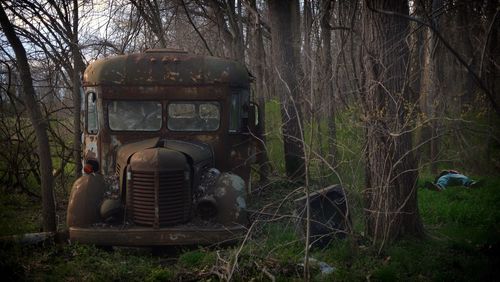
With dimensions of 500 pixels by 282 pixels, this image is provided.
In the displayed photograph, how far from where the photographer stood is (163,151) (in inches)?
254

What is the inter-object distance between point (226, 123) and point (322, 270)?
9.61 feet

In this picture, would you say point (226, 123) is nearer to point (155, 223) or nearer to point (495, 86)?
point (155, 223)

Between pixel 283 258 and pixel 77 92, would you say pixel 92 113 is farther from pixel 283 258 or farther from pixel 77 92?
pixel 283 258

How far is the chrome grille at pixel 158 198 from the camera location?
6.27 metres

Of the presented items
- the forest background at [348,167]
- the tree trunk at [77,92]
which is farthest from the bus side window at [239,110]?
the tree trunk at [77,92]

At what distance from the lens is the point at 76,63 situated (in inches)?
378

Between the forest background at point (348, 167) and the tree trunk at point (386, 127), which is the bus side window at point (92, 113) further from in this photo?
the tree trunk at point (386, 127)

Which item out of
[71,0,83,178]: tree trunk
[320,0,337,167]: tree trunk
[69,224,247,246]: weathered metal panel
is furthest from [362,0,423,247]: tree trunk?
[71,0,83,178]: tree trunk

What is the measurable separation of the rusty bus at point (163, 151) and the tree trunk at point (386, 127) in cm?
170

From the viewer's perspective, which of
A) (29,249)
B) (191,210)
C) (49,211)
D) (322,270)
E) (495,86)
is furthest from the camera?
(495,86)

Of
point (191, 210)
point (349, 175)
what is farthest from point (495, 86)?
point (191, 210)

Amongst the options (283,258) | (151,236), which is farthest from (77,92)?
(283,258)

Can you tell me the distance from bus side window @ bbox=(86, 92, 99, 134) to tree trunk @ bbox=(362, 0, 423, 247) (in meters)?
3.83

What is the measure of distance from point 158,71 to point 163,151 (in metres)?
1.45
